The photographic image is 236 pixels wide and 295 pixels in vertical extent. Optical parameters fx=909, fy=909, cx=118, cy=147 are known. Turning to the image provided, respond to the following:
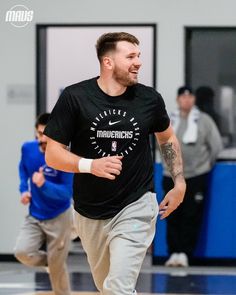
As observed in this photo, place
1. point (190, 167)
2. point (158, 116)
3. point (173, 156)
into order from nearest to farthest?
point (158, 116)
point (173, 156)
point (190, 167)

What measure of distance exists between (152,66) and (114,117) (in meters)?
5.57

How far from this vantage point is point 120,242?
516 centimetres

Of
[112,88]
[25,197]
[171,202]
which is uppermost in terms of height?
[112,88]

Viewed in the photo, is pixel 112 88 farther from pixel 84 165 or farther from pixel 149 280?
pixel 149 280

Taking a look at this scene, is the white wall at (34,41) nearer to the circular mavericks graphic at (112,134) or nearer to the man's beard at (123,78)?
the man's beard at (123,78)

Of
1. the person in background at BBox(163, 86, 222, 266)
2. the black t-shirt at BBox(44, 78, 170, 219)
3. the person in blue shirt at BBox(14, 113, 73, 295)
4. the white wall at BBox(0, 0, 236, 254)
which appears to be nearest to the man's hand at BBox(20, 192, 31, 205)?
the person in blue shirt at BBox(14, 113, 73, 295)

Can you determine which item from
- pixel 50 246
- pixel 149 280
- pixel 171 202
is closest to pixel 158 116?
pixel 171 202

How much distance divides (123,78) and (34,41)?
563 centimetres

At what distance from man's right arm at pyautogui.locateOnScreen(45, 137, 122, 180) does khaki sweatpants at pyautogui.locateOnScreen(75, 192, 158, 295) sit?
0.90 ft

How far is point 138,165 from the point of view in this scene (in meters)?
5.36

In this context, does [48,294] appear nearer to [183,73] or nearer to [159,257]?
[159,257]

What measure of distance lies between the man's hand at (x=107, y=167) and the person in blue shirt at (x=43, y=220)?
2.29 metres

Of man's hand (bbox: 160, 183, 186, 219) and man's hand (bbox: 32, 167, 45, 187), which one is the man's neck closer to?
man's hand (bbox: 160, 183, 186, 219)

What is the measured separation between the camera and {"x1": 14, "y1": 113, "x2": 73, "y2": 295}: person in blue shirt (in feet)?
24.1
